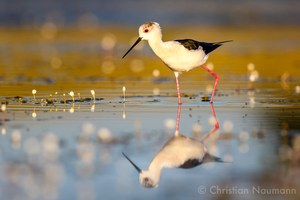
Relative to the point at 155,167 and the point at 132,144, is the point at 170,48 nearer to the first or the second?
the point at 132,144

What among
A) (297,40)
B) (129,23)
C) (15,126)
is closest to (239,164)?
(15,126)

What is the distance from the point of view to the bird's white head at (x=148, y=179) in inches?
261

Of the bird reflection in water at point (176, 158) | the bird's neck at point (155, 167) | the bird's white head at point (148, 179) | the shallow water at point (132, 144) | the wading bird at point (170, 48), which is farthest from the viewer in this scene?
the wading bird at point (170, 48)

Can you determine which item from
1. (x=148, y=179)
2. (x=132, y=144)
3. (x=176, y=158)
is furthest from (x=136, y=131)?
(x=148, y=179)

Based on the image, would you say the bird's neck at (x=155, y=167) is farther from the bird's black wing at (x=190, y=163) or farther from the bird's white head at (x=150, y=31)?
the bird's white head at (x=150, y=31)

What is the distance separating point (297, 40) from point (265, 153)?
1910cm

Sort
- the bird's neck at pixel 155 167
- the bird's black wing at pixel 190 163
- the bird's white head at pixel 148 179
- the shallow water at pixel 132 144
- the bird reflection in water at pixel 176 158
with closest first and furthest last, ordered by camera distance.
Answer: the shallow water at pixel 132 144 < the bird's white head at pixel 148 179 < the bird reflection in water at pixel 176 158 < the bird's neck at pixel 155 167 < the bird's black wing at pixel 190 163

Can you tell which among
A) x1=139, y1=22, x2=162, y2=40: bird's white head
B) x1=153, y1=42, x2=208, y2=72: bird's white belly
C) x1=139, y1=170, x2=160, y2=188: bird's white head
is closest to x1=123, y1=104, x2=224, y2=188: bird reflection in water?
x1=139, y1=170, x2=160, y2=188: bird's white head

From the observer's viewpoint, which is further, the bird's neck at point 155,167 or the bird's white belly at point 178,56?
the bird's white belly at point 178,56

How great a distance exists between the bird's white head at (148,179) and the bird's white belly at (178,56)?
15.3ft

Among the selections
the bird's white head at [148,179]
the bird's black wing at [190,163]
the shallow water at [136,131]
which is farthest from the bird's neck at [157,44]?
the bird's white head at [148,179]

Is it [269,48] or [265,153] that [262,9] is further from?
[265,153]

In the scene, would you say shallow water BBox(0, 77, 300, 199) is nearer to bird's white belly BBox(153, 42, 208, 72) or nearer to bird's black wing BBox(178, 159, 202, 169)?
bird's black wing BBox(178, 159, 202, 169)

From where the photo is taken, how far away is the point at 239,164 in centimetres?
723
